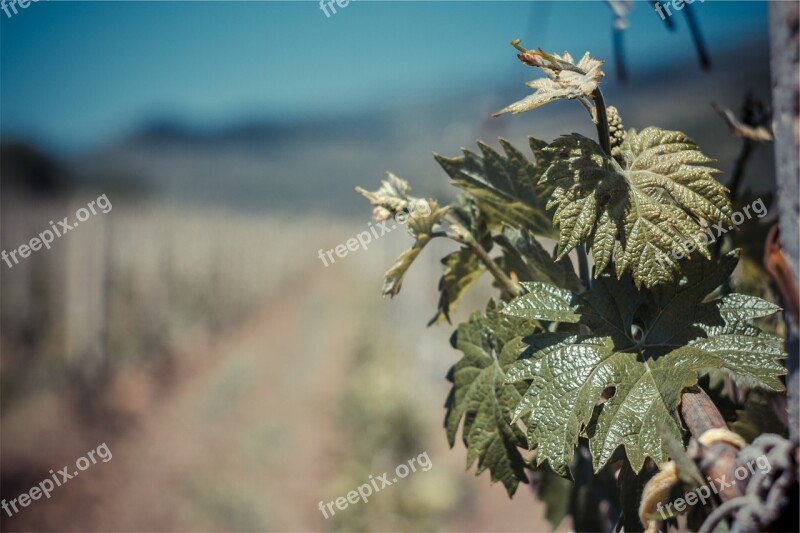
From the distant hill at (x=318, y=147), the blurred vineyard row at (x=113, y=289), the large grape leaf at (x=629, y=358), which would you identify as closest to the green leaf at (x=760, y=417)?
the large grape leaf at (x=629, y=358)

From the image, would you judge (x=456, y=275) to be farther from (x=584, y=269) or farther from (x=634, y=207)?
(x=634, y=207)

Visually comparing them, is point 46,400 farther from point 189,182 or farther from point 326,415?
point 189,182

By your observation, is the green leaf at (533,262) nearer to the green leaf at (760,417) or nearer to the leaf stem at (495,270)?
the leaf stem at (495,270)

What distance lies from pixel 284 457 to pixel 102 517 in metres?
2.04

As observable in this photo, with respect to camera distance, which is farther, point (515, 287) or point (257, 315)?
point (257, 315)

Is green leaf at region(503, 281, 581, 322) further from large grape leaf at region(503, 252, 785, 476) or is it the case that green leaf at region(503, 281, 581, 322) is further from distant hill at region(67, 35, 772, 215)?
distant hill at region(67, 35, 772, 215)

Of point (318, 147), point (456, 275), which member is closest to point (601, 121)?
point (456, 275)

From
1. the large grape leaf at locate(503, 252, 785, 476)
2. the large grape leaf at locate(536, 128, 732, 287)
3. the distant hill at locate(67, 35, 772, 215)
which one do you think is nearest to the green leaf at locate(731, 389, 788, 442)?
the large grape leaf at locate(503, 252, 785, 476)

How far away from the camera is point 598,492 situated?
98cm

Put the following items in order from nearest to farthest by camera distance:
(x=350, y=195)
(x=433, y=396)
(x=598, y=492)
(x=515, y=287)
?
(x=515, y=287) → (x=598, y=492) → (x=433, y=396) → (x=350, y=195)

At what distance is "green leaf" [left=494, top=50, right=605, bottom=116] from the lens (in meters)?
0.61

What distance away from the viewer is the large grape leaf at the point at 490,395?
30.3 inches

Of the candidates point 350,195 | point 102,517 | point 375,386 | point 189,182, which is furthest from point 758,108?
point 189,182

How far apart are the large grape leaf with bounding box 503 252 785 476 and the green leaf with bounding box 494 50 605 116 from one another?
20 centimetres
